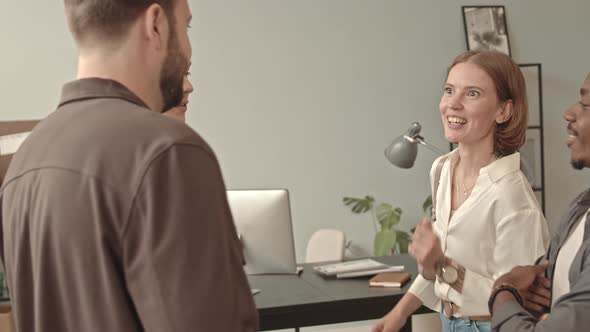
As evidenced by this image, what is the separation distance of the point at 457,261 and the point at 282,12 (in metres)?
2.96

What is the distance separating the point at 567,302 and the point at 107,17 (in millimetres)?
1113

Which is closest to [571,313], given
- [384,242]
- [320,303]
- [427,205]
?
[320,303]

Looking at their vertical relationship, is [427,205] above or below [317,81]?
below

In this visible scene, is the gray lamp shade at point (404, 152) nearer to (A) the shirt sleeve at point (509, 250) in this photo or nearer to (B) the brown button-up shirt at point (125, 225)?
(A) the shirt sleeve at point (509, 250)

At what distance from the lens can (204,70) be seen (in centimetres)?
455

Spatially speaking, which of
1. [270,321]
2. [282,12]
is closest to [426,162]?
[282,12]

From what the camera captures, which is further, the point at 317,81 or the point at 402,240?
the point at 317,81

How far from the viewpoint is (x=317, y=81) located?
4.79 m

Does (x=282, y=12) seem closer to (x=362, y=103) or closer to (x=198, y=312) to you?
(x=362, y=103)

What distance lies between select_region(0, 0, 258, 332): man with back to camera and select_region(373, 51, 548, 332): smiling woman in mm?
1085

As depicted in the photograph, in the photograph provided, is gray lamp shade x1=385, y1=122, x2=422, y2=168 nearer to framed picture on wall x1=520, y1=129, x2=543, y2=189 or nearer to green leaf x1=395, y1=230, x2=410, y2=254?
green leaf x1=395, y1=230, x2=410, y2=254

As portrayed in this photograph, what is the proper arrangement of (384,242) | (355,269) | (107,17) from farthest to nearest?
(384,242)
(355,269)
(107,17)

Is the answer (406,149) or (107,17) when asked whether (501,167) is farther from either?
(406,149)

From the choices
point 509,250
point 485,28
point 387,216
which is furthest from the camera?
point 485,28
